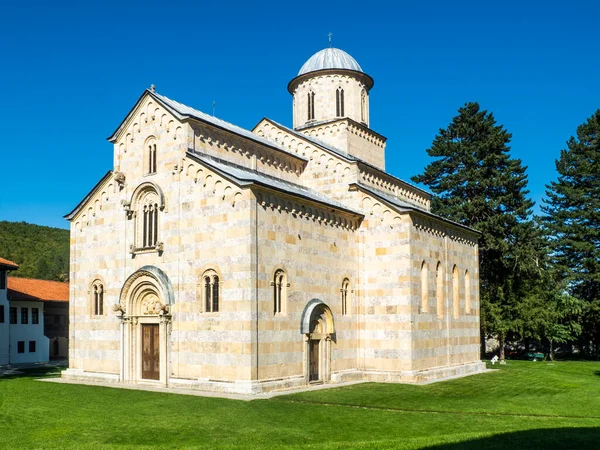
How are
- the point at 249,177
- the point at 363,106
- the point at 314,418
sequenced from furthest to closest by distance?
the point at 363,106 → the point at 249,177 → the point at 314,418

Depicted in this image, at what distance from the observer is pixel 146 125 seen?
28.6 meters

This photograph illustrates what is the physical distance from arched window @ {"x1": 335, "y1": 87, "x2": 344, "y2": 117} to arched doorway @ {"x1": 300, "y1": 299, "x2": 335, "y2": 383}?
14467 millimetres

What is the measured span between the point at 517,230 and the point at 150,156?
27659 millimetres

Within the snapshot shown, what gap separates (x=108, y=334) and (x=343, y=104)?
757 inches

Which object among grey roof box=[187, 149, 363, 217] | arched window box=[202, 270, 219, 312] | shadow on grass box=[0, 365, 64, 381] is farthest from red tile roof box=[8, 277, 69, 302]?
arched window box=[202, 270, 219, 312]

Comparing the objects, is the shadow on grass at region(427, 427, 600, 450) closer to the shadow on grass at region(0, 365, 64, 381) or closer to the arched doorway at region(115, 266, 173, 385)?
the arched doorway at region(115, 266, 173, 385)

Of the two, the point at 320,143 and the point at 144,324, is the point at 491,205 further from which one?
the point at 144,324

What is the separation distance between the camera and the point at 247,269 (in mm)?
23844

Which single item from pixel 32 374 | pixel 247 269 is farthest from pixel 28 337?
pixel 247 269

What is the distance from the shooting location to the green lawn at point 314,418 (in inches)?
580

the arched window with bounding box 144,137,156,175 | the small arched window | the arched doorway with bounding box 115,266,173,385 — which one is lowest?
the arched doorway with bounding box 115,266,173,385

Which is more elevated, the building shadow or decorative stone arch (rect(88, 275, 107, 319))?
decorative stone arch (rect(88, 275, 107, 319))

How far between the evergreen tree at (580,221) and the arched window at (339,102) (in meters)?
22.2

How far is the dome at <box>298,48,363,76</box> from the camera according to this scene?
37938mm
